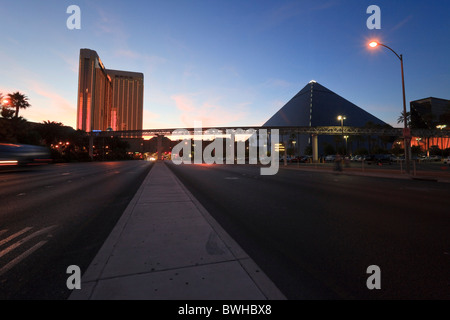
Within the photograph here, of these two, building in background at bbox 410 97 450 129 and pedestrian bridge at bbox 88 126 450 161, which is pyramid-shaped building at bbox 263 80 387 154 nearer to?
building in background at bbox 410 97 450 129

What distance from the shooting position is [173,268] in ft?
9.61

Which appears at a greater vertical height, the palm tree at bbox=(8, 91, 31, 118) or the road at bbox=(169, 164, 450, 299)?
the palm tree at bbox=(8, 91, 31, 118)

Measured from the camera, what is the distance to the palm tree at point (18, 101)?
55.8 m

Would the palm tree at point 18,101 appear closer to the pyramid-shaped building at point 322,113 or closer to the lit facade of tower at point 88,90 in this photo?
the lit facade of tower at point 88,90

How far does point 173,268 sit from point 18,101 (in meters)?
76.8

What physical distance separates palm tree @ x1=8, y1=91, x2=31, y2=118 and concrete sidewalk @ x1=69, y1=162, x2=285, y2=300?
72.6 m

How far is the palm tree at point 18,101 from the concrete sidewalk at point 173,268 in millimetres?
72594

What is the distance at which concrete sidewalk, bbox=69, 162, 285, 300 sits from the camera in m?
2.40

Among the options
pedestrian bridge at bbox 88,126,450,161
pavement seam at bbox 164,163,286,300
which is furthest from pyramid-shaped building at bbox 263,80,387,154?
pavement seam at bbox 164,163,286,300

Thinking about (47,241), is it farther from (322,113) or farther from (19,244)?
(322,113)

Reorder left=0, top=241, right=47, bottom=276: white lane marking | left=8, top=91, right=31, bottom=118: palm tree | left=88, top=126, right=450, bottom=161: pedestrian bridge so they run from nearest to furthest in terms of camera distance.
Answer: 1. left=0, top=241, right=47, bottom=276: white lane marking
2. left=8, top=91, right=31, bottom=118: palm tree
3. left=88, top=126, right=450, bottom=161: pedestrian bridge

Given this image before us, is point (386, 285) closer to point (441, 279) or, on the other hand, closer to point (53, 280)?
point (441, 279)

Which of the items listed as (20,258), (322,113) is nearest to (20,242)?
(20,258)
